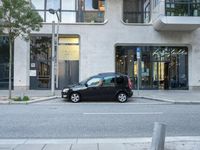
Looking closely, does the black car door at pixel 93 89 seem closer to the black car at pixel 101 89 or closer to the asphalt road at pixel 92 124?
the black car at pixel 101 89

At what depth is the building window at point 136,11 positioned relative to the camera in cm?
2978

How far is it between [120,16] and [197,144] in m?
21.7

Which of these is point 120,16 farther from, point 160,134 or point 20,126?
point 160,134

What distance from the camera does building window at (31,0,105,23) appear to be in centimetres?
2909

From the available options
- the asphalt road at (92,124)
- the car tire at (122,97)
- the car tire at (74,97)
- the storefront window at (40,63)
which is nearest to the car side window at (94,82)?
the car tire at (74,97)

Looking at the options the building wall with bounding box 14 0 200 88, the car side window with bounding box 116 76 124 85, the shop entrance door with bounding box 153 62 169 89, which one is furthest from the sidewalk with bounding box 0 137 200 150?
the shop entrance door with bounding box 153 62 169 89

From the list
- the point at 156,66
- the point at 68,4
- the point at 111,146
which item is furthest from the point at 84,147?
the point at 156,66

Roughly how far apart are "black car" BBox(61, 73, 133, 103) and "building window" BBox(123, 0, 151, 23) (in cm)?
920

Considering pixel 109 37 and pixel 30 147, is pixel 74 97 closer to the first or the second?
pixel 109 37

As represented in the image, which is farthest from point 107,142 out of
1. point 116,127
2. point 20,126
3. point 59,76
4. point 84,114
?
point 59,76

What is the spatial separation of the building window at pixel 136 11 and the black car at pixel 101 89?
920 cm

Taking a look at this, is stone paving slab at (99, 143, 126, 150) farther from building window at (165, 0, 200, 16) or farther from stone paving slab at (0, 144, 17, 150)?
building window at (165, 0, 200, 16)

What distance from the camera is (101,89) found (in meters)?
21.4

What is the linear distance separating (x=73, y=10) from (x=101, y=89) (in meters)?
9.96
